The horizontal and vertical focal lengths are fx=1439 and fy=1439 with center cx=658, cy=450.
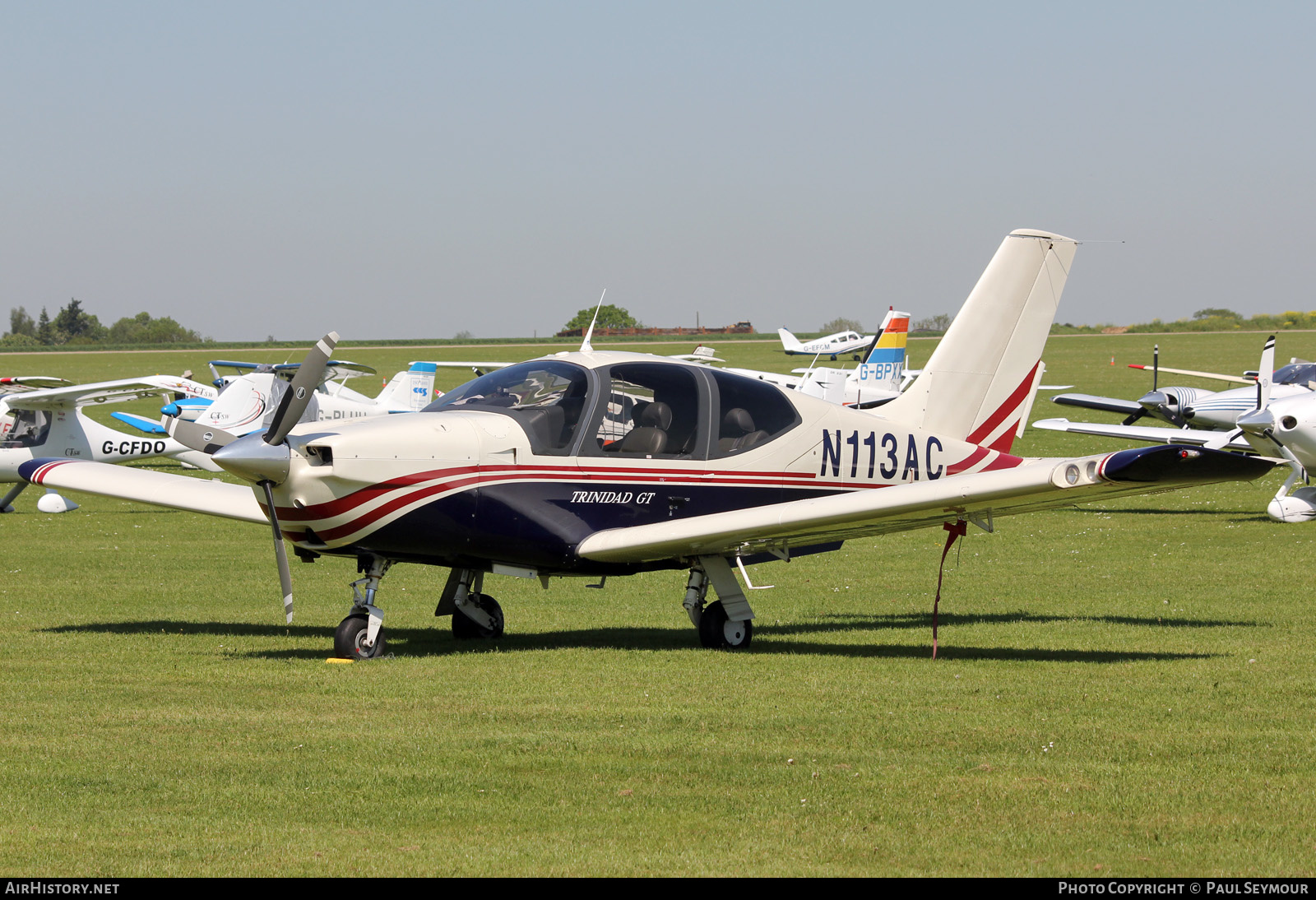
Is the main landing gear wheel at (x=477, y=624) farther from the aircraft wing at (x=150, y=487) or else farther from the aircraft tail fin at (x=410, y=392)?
the aircraft tail fin at (x=410, y=392)

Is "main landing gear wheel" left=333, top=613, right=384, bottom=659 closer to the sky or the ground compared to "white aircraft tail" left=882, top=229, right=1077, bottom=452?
closer to the ground

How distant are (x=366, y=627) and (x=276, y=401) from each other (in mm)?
21438

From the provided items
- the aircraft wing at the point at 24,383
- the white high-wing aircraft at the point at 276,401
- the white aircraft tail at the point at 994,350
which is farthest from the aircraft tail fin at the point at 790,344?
the white aircraft tail at the point at 994,350

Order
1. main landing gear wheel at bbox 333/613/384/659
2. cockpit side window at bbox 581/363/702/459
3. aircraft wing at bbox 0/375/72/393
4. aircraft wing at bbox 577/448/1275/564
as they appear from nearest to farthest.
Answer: aircraft wing at bbox 577/448/1275/564, main landing gear wheel at bbox 333/613/384/659, cockpit side window at bbox 581/363/702/459, aircraft wing at bbox 0/375/72/393

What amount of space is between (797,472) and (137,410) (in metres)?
51.3

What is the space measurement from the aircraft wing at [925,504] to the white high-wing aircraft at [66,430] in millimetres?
16738

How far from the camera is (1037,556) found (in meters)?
17.8

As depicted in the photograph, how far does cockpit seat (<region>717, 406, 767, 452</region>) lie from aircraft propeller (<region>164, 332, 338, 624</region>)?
3170 mm

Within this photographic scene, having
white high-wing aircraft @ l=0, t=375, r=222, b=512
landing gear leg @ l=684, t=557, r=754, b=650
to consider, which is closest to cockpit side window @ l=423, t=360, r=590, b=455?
landing gear leg @ l=684, t=557, r=754, b=650

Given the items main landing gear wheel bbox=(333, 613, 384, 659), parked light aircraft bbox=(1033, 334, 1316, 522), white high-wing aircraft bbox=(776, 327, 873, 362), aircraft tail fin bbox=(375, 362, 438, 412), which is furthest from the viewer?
white high-wing aircraft bbox=(776, 327, 873, 362)

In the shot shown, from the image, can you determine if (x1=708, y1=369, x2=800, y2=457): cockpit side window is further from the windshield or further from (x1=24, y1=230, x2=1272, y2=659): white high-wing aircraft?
the windshield

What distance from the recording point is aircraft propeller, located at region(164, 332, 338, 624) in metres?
9.41

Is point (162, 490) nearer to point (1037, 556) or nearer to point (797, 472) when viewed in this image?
point (797, 472)
